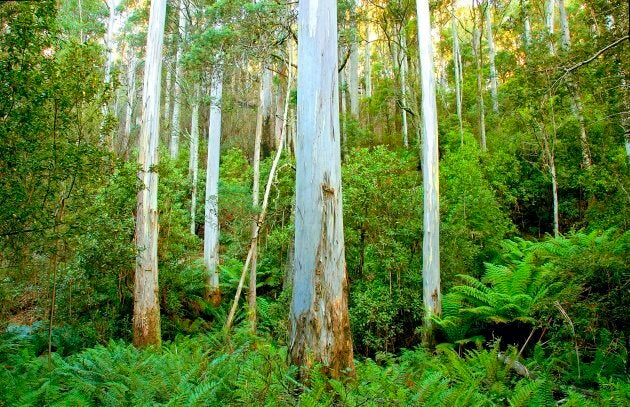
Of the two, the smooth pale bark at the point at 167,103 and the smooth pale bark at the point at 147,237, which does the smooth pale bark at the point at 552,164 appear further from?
the smooth pale bark at the point at 167,103

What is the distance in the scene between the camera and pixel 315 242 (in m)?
4.61

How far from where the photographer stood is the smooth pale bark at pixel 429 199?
8.94 meters

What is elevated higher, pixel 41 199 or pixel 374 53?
pixel 374 53

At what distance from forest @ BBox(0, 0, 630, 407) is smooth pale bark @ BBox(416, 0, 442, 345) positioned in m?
0.05

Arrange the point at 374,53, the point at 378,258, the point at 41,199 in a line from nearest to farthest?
the point at 41,199, the point at 378,258, the point at 374,53

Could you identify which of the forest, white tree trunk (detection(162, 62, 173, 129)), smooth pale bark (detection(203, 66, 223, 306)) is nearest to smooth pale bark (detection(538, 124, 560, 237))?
the forest

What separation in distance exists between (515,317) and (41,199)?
7718 mm

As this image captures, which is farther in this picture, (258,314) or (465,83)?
(465,83)

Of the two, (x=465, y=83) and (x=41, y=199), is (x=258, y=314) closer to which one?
(x=41, y=199)

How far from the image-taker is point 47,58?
463 centimetres

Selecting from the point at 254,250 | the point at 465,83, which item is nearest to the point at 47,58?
the point at 254,250

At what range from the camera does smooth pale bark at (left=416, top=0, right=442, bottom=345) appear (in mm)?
8938

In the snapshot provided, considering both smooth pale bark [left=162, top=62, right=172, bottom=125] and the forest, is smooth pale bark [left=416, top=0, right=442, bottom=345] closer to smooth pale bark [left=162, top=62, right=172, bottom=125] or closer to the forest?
the forest

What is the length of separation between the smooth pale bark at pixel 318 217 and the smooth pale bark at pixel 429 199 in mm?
4628
